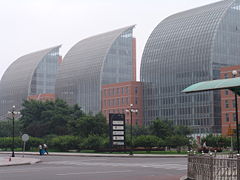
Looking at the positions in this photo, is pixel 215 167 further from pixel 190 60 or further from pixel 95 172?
pixel 190 60

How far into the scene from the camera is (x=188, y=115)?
14100cm

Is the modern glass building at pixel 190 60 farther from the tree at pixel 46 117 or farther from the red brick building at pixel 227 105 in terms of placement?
the tree at pixel 46 117

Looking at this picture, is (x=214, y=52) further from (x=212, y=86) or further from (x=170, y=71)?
(x=212, y=86)

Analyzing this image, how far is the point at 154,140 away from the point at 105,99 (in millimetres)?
89867

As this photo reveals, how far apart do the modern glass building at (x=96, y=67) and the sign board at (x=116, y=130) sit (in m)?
92.7

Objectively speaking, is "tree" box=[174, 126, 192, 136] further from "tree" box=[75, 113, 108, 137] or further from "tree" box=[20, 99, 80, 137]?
"tree" box=[20, 99, 80, 137]

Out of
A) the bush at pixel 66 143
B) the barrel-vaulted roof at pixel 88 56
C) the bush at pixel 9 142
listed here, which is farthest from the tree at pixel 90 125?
the barrel-vaulted roof at pixel 88 56

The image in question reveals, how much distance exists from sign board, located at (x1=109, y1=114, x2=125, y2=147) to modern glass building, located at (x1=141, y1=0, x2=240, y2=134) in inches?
2659

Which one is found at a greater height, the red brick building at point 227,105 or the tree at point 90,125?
the red brick building at point 227,105

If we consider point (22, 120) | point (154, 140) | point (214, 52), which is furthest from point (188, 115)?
point (154, 140)

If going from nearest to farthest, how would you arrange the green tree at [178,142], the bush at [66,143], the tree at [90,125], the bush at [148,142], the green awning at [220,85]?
the green awning at [220,85] < the green tree at [178,142] < the bush at [148,142] < the bush at [66,143] < the tree at [90,125]

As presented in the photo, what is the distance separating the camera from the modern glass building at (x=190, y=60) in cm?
13438

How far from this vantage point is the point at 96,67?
16500cm

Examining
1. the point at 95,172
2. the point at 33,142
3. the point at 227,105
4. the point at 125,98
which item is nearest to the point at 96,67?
the point at 125,98
